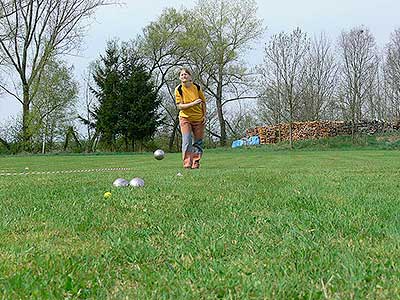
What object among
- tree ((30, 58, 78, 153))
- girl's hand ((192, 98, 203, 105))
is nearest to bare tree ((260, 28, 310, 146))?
tree ((30, 58, 78, 153))

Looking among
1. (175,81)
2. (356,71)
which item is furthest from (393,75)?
(175,81)

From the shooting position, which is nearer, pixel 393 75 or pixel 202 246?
pixel 202 246

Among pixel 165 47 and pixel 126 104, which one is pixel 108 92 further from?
pixel 165 47

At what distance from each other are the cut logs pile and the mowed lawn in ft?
96.0

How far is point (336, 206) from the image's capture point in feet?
10.6

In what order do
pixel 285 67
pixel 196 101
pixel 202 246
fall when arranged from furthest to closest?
pixel 285 67 < pixel 196 101 < pixel 202 246

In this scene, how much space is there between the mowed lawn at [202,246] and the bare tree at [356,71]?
29.8m

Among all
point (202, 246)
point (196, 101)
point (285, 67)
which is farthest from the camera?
point (285, 67)

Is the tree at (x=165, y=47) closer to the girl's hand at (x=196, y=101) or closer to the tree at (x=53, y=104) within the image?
the tree at (x=53, y=104)

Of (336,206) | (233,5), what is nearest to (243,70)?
(233,5)

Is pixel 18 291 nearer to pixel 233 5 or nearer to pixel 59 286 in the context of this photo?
pixel 59 286

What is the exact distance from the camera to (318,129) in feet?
109

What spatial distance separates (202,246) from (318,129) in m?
32.3

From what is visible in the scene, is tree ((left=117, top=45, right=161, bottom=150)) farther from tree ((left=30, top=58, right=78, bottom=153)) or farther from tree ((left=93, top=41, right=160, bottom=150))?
tree ((left=30, top=58, right=78, bottom=153))
